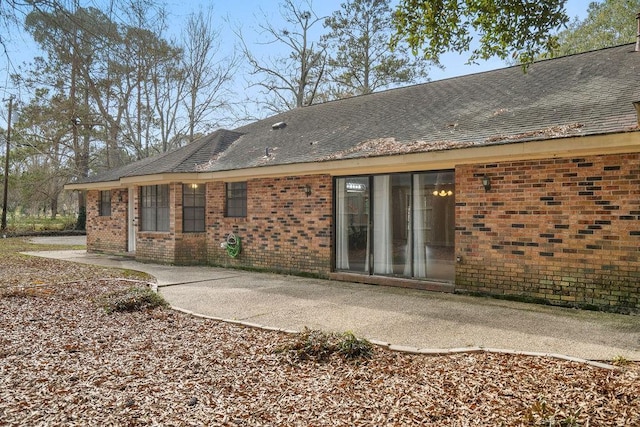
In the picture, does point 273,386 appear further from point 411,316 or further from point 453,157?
point 453,157

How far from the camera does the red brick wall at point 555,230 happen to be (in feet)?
18.5

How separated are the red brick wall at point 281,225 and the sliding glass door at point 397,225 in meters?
0.34

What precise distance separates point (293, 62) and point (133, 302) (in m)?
21.0

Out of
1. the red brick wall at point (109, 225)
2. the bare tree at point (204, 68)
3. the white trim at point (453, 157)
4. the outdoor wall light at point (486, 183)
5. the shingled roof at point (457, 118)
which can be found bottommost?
the red brick wall at point (109, 225)

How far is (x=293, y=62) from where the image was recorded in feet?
80.6

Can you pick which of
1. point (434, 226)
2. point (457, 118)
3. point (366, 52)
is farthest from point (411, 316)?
point (366, 52)

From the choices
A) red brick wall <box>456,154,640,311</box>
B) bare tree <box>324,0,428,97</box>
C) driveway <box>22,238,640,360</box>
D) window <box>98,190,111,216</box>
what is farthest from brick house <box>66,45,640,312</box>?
bare tree <box>324,0,428,97</box>

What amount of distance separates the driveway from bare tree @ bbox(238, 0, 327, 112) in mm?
17685

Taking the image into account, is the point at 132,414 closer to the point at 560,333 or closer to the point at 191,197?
the point at 560,333

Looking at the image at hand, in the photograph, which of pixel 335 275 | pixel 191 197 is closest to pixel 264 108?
pixel 191 197

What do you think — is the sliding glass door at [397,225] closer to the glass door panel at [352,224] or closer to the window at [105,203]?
the glass door panel at [352,224]

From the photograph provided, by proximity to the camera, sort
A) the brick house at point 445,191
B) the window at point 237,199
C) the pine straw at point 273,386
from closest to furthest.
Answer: the pine straw at point 273,386, the brick house at point 445,191, the window at point 237,199

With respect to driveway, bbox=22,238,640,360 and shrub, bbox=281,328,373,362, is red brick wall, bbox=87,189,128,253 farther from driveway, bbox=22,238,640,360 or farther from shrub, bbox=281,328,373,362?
shrub, bbox=281,328,373,362

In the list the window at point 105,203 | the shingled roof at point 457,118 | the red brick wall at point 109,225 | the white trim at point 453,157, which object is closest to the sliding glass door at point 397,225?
the white trim at point 453,157
